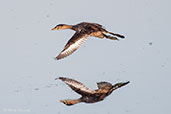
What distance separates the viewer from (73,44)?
316 inches

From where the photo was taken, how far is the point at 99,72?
7.62 m

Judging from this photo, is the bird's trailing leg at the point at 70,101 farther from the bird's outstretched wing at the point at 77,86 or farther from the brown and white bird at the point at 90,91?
the bird's outstretched wing at the point at 77,86

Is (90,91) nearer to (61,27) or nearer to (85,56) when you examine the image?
(85,56)

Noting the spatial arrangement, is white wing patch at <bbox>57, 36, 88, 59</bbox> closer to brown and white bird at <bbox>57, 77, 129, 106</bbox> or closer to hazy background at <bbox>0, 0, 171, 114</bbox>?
hazy background at <bbox>0, 0, 171, 114</bbox>

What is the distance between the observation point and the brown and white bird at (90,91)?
7043mm

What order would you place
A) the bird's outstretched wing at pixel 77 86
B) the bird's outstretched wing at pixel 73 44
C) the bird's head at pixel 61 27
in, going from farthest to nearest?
1. the bird's head at pixel 61 27
2. the bird's outstretched wing at pixel 73 44
3. the bird's outstretched wing at pixel 77 86

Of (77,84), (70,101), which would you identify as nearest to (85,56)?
(77,84)

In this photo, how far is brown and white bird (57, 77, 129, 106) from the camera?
23.1 feet

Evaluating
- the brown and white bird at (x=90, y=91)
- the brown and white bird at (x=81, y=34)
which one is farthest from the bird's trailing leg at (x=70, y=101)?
the brown and white bird at (x=81, y=34)

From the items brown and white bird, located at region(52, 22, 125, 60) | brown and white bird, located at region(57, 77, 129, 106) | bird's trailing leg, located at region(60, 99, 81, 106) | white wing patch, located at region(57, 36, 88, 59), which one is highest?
brown and white bird, located at region(52, 22, 125, 60)

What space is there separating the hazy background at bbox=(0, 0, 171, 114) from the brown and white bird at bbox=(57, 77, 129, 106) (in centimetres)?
9

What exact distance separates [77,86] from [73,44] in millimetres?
893

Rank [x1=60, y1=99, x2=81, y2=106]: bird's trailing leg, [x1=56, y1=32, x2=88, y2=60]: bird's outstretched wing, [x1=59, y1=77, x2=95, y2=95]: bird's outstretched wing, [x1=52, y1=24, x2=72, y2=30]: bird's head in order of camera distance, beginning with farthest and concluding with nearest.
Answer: [x1=52, y1=24, x2=72, y2=30]: bird's head, [x1=56, y1=32, x2=88, y2=60]: bird's outstretched wing, [x1=59, y1=77, x2=95, y2=95]: bird's outstretched wing, [x1=60, y1=99, x2=81, y2=106]: bird's trailing leg

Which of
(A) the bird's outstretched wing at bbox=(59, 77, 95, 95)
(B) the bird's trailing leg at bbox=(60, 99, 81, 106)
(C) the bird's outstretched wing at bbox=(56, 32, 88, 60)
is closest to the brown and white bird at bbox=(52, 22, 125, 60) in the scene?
(C) the bird's outstretched wing at bbox=(56, 32, 88, 60)
